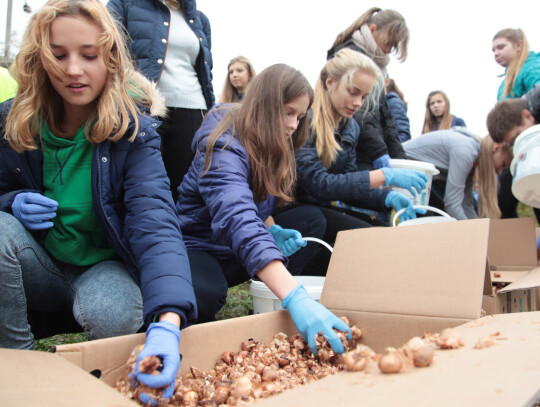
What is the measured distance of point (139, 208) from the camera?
1.11m

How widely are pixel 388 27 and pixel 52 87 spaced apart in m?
2.05

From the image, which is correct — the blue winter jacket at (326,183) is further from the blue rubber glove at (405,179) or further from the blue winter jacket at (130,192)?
the blue winter jacket at (130,192)

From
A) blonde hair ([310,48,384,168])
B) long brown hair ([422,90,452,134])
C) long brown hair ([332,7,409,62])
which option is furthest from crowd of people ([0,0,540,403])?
long brown hair ([422,90,452,134])

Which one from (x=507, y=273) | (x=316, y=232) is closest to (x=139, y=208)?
(x=316, y=232)

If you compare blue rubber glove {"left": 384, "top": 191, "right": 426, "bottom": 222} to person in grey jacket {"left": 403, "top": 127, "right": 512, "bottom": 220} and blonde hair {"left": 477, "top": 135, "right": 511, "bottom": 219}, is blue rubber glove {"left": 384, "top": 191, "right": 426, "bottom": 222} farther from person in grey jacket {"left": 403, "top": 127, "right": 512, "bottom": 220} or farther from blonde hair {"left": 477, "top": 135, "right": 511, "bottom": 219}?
blonde hair {"left": 477, "top": 135, "right": 511, "bottom": 219}

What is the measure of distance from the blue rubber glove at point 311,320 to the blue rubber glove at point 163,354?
12.3 inches

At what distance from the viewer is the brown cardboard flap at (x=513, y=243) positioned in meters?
1.65

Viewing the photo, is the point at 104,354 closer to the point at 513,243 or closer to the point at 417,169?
the point at 513,243

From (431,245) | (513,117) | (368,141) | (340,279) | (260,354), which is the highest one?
(513,117)

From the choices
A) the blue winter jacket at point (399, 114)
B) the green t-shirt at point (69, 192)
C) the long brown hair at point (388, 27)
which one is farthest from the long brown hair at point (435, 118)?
the green t-shirt at point (69, 192)

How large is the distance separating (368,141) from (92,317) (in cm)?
191

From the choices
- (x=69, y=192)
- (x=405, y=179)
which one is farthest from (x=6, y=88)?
(x=405, y=179)

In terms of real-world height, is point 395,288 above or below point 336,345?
above

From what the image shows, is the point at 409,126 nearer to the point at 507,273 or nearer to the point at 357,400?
the point at 507,273
